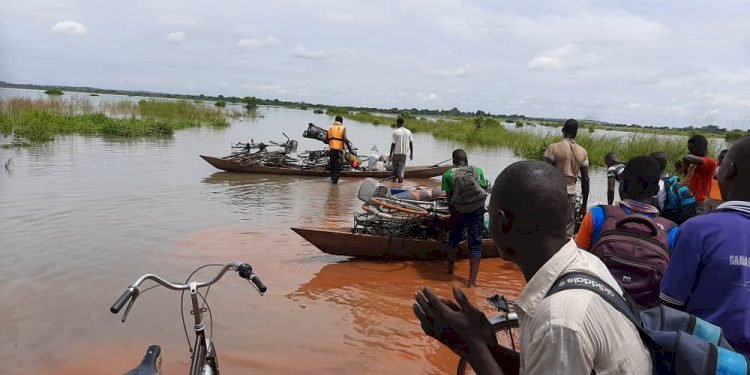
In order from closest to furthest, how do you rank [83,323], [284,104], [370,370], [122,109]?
1. [370,370]
2. [83,323]
3. [122,109]
4. [284,104]

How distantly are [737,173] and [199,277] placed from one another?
585 cm

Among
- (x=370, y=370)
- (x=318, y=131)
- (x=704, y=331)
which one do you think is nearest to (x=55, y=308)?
(x=370, y=370)

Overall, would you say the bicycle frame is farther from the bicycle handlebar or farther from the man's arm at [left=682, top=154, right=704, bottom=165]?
the man's arm at [left=682, top=154, right=704, bottom=165]

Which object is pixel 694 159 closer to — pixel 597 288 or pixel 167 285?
pixel 597 288

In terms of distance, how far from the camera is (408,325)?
531 cm

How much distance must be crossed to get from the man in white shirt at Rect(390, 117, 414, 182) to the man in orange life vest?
1438 millimetres

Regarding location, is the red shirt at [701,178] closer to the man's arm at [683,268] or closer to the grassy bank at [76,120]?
the man's arm at [683,268]

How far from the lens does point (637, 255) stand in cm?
259

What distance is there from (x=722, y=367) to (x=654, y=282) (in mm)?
1467

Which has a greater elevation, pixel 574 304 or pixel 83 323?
pixel 574 304

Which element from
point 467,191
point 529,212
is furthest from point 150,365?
point 467,191

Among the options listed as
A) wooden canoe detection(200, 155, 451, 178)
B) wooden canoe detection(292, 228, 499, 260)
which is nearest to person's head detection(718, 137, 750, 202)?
wooden canoe detection(292, 228, 499, 260)

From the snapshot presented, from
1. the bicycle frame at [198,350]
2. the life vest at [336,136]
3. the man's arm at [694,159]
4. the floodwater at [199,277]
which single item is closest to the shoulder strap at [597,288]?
the bicycle frame at [198,350]

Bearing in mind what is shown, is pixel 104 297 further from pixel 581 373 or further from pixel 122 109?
pixel 122 109
